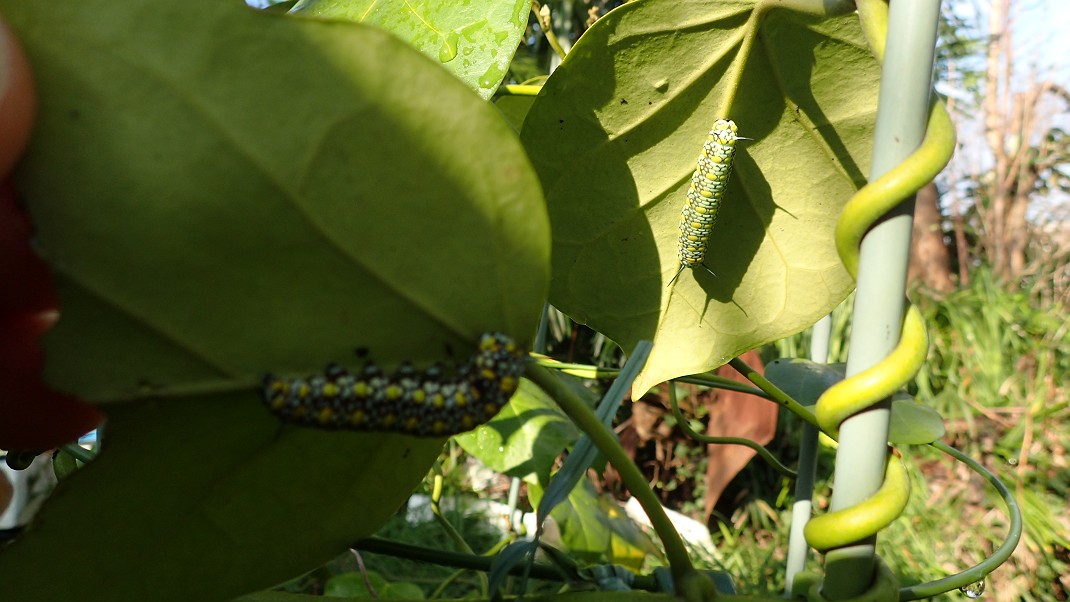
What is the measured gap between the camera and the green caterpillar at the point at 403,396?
10.9 inches

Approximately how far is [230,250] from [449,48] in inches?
9.2

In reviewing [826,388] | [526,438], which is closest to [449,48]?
[826,388]

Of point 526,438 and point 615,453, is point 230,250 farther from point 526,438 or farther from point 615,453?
point 526,438

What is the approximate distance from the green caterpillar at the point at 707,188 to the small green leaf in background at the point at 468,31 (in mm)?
130

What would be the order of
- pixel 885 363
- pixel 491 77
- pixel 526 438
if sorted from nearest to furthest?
pixel 885 363 → pixel 491 77 → pixel 526 438

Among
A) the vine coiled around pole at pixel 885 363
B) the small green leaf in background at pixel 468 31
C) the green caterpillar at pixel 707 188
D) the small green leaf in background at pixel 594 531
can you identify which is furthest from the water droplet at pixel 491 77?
the small green leaf in background at pixel 594 531

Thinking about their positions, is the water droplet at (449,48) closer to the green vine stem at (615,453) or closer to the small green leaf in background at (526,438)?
the green vine stem at (615,453)

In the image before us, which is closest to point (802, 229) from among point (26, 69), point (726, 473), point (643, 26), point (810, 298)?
point (810, 298)

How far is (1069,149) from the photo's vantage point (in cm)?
383

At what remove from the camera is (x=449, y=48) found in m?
0.45

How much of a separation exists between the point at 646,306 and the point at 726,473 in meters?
2.12

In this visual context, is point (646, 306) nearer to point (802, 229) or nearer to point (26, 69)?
point (802, 229)

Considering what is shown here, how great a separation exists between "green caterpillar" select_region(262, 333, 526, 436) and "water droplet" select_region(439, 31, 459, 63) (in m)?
0.22

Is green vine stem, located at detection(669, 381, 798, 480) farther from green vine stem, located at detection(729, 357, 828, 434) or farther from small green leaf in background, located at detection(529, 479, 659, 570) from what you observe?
small green leaf in background, located at detection(529, 479, 659, 570)
